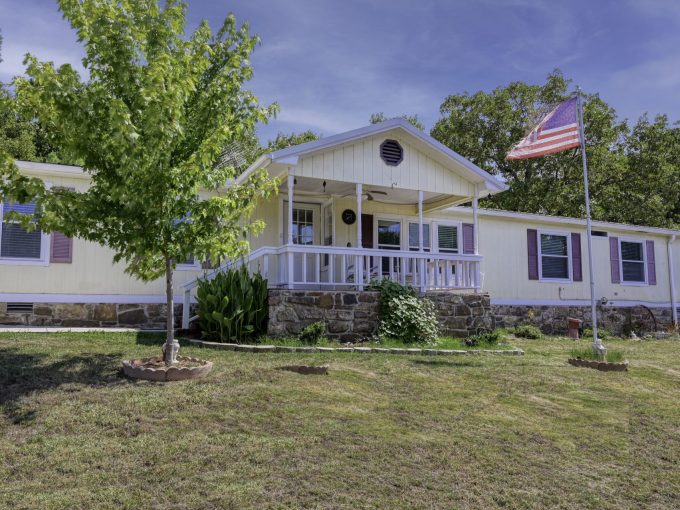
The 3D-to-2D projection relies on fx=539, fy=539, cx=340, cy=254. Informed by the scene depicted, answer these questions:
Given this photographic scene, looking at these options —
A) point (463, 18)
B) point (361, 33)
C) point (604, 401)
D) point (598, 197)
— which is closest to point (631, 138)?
point (598, 197)

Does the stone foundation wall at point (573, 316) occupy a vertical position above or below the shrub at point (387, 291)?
below

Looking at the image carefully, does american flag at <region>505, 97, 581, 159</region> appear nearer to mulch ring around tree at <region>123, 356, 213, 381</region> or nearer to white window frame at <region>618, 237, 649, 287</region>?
mulch ring around tree at <region>123, 356, 213, 381</region>

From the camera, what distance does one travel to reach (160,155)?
17.4 feet

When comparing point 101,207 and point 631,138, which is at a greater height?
point 631,138

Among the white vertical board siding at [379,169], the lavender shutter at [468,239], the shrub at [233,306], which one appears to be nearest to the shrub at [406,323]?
the shrub at [233,306]

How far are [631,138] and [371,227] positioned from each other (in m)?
15.1

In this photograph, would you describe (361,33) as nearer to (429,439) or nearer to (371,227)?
(371,227)

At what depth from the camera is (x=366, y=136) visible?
10.3 m

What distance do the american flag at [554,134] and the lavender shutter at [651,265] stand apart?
8908 millimetres

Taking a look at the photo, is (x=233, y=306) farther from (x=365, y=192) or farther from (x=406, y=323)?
(x=365, y=192)

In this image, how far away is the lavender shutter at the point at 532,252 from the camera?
555 inches

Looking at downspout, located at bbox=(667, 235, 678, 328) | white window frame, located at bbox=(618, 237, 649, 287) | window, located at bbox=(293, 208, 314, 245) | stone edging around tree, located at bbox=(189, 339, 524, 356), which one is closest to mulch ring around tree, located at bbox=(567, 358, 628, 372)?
stone edging around tree, located at bbox=(189, 339, 524, 356)

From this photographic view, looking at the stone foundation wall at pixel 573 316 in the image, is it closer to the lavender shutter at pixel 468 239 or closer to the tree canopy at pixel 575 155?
the lavender shutter at pixel 468 239

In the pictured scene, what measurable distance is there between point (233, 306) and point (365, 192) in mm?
4609
